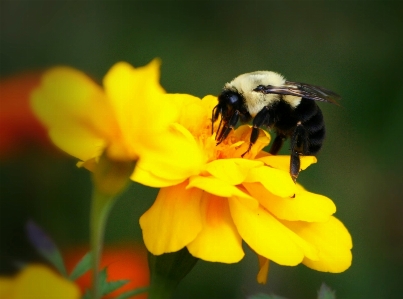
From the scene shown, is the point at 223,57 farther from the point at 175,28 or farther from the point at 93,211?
the point at 93,211

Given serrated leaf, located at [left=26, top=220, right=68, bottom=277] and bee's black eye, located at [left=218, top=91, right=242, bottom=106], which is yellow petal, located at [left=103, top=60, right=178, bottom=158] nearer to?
serrated leaf, located at [left=26, top=220, right=68, bottom=277]

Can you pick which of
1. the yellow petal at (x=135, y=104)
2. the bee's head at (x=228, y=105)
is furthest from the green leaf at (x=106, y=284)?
the bee's head at (x=228, y=105)

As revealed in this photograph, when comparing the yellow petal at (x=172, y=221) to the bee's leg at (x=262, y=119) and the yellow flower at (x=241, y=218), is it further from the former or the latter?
the bee's leg at (x=262, y=119)

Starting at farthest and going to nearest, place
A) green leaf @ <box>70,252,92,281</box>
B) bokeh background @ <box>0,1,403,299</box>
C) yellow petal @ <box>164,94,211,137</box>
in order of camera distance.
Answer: bokeh background @ <box>0,1,403,299</box> < yellow petal @ <box>164,94,211,137</box> < green leaf @ <box>70,252,92,281</box>

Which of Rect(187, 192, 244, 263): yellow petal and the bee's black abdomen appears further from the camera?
the bee's black abdomen

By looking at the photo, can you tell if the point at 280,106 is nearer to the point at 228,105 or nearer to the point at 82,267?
the point at 228,105

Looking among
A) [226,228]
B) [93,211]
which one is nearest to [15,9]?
[226,228]

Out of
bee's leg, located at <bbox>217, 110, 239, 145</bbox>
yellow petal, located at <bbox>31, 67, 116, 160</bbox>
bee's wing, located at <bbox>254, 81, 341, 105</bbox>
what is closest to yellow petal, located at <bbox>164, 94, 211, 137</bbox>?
bee's leg, located at <bbox>217, 110, 239, 145</bbox>
